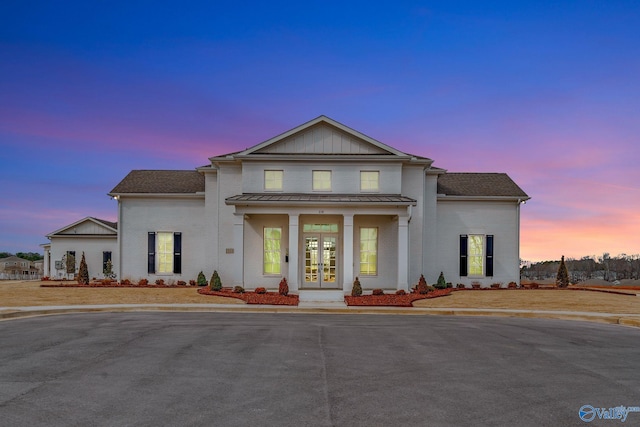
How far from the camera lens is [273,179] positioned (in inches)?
1054

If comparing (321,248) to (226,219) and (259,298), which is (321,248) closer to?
(226,219)

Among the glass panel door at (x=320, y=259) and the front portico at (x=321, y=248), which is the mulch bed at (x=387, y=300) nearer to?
the front portico at (x=321, y=248)

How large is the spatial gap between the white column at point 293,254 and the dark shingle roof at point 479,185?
9.98 meters

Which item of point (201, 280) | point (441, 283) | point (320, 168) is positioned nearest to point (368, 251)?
point (441, 283)

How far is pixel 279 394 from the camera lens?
7309mm

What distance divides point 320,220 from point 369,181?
135 inches

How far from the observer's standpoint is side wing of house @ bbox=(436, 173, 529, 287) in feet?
95.3

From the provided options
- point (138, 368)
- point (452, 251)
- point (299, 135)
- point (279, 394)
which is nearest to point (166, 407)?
point (279, 394)

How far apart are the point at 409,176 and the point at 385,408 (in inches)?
867

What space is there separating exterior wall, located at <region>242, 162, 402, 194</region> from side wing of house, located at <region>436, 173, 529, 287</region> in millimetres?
4122

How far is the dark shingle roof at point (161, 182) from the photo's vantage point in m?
29.4

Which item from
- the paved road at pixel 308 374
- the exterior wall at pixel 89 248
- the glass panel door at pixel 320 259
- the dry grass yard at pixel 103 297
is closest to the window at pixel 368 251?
the glass panel door at pixel 320 259

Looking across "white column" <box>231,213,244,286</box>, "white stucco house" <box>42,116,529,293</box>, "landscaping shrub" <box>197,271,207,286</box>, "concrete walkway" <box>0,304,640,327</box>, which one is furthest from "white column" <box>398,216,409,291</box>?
"landscaping shrub" <box>197,271,207,286</box>

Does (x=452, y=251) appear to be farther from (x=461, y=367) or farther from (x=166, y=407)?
(x=166, y=407)
